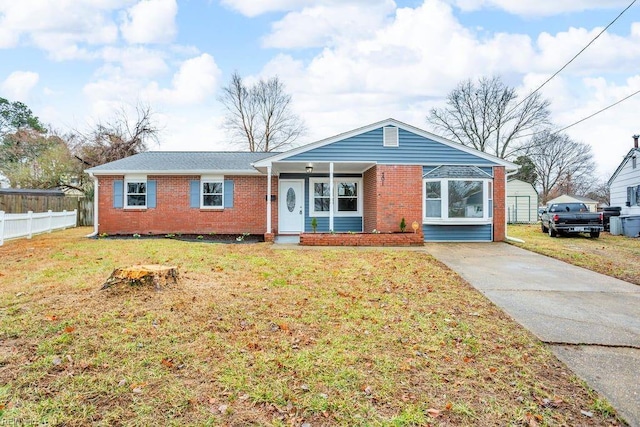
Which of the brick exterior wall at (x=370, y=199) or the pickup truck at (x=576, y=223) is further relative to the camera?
the pickup truck at (x=576, y=223)

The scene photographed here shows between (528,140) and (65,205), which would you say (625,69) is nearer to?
(528,140)

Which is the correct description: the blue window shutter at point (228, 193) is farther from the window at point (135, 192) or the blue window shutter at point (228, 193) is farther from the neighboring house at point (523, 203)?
the neighboring house at point (523, 203)

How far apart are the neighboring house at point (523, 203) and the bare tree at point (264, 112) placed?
18.9 metres

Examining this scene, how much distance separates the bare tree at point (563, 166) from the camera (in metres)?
41.1

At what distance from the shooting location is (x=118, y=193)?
13.8 m

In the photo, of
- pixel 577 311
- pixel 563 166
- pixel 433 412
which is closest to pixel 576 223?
pixel 577 311

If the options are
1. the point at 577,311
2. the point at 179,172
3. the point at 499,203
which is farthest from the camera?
the point at 179,172

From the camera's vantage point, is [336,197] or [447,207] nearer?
[447,207]

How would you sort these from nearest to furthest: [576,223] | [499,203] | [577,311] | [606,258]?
[577,311] → [606,258] → [499,203] → [576,223]

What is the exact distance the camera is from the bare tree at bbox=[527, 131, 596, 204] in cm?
4106

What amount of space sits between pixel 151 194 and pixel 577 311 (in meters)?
13.6

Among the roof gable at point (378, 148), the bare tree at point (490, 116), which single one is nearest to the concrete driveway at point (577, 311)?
the roof gable at point (378, 148)

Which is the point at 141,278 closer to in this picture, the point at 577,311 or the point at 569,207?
the point at 577,311

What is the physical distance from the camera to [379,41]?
15.0 metres
